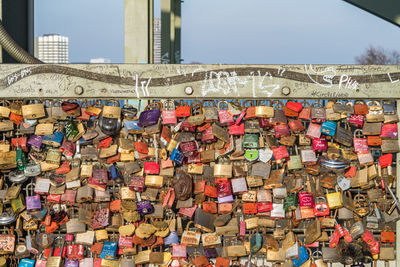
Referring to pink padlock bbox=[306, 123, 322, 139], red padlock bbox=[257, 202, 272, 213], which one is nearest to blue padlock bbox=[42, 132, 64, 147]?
red padlock bbox=[257, 202, 272, 213]

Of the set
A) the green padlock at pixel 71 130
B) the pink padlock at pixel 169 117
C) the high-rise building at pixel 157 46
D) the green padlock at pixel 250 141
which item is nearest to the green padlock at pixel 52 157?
the green padlock at pixel 71 130

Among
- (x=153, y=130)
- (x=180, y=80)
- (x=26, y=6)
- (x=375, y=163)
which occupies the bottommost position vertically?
(x=375, y=163)

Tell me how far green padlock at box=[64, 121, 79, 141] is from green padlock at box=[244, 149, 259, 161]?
1.75 m

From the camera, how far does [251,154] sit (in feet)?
16.1

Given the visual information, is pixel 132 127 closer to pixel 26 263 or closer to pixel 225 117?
pixel 225 117

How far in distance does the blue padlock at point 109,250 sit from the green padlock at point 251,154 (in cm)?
163

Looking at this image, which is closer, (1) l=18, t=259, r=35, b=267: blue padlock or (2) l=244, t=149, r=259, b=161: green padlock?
(2) l=244, t=149, r=259, b=161: green padlock

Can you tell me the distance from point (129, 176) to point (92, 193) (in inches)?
16.5

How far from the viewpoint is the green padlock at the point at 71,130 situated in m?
4.93

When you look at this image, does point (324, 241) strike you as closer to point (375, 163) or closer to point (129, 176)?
point (375, 163)

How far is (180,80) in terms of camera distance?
15.9 feet

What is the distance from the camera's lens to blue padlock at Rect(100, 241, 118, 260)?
4.95 m

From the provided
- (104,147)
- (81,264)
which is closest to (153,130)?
(104,147)

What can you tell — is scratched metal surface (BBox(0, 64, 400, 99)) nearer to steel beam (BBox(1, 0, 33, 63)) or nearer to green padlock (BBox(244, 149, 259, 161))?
green padlock (BBox(244, 149, 259, 161))
